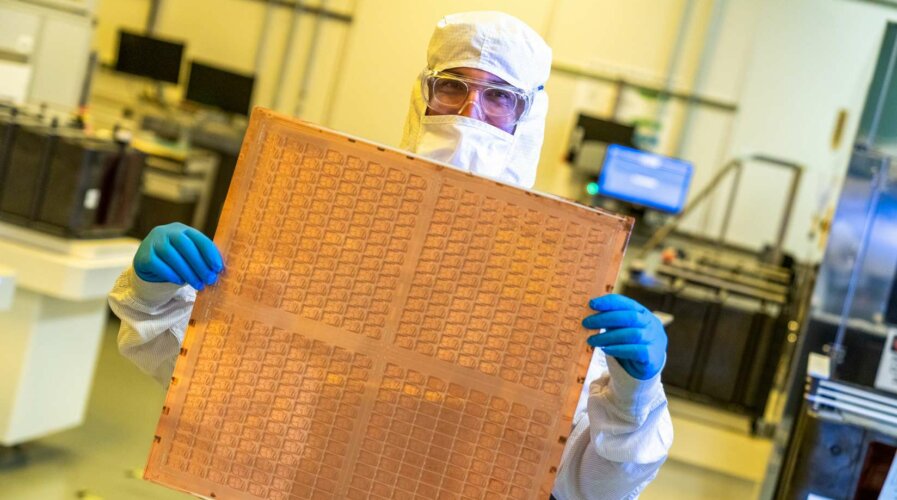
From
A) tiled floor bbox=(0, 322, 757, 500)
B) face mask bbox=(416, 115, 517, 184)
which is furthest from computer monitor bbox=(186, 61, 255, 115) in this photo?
face mask bbox=(416, 115, 517, 184)

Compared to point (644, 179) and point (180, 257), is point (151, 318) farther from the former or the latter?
point (644, 179)

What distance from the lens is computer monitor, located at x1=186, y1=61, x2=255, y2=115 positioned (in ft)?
25.6

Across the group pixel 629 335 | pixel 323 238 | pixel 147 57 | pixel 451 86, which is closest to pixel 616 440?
pixel 629 335

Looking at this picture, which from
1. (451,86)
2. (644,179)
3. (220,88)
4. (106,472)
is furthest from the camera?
(220,88)

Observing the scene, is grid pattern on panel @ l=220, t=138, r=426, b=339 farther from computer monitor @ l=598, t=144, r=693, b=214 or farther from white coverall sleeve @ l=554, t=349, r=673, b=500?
computer monitor @ l=598, t=144, r=693, b=214

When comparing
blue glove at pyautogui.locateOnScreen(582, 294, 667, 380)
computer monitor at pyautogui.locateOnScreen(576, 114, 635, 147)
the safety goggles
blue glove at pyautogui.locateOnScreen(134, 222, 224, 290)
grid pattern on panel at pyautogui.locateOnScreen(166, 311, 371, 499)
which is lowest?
grid pattern on panel at pyautogui.locateOnScreen(166, 311, 371, 499)

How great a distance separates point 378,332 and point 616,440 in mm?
347

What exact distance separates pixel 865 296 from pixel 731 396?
3.22 ft

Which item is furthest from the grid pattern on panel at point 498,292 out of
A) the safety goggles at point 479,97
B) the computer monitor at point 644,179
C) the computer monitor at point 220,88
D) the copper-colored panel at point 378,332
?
the computer monitor at point 220,88

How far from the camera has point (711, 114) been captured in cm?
784

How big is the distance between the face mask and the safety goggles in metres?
0.03

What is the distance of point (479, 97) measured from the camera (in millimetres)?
1577

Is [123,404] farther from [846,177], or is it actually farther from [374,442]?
[374,442]

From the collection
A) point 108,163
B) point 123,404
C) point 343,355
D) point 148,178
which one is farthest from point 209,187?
point 343,355
